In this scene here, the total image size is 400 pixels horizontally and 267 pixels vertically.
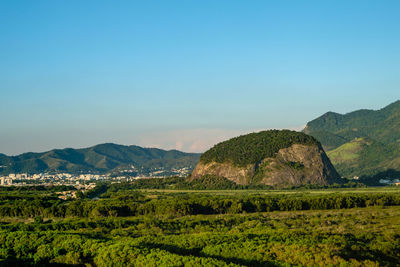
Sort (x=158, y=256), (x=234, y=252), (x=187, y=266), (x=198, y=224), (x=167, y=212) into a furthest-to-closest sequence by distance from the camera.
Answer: (x=167, y=212), (x=198, y=224), (x=234, y=252), (x=158, y=256), (x=187, y=266)

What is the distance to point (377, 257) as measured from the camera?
132 feet

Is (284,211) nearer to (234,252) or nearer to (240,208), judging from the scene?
(240,208)

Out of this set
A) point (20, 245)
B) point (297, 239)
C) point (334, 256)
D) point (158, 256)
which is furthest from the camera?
point (297, 239)

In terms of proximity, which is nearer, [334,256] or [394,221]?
[334,256]

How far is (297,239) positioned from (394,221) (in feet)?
111

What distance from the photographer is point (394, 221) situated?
70562 mm

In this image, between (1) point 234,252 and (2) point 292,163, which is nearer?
(1) point 234,252

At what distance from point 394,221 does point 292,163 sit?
127m

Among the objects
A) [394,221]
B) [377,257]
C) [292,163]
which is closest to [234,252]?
[377,257]

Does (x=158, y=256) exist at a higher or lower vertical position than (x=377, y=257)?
higher

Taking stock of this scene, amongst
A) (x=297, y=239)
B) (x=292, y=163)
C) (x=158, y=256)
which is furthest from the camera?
(x=292, y=163)

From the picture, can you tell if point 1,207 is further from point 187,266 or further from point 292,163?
point 292,163

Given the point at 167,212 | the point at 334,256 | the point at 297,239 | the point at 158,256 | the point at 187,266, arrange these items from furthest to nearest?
1. the point at 167,212
2. the point at 297,239
3. the point at 334,256
4. the point at 158,256
5. the point at 187,266

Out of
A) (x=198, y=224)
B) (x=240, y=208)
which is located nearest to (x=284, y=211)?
(x=240, y=208)
